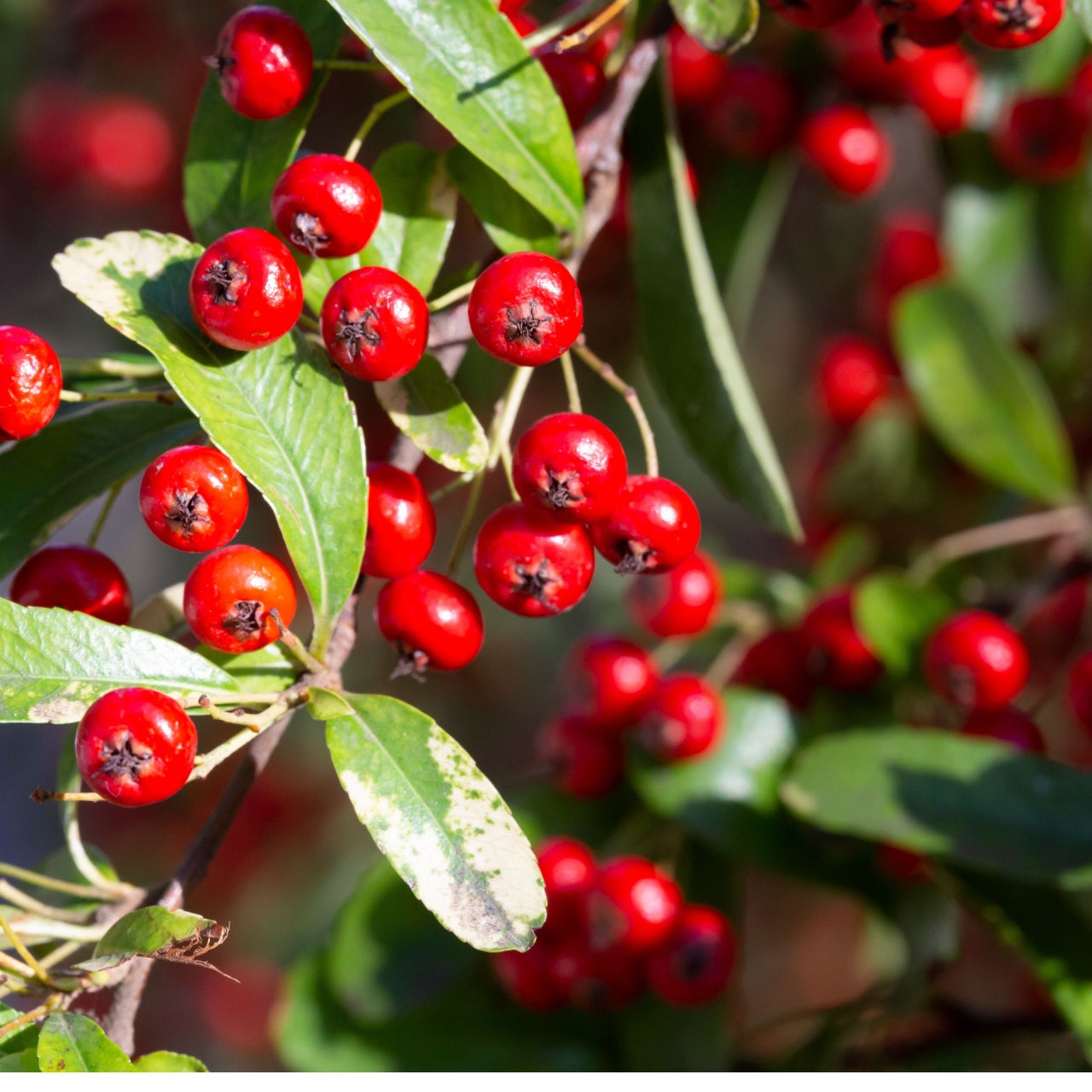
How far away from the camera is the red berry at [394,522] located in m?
0.77

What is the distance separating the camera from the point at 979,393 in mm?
1496

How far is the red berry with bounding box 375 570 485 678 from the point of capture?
774 mm

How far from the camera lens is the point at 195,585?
28.5 inches

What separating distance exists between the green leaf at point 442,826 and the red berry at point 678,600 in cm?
68

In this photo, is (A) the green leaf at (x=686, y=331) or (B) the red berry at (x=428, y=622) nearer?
(B) the red berry at (x=428, y=622)

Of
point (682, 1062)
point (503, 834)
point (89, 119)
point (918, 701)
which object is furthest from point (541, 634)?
point (503, 834)

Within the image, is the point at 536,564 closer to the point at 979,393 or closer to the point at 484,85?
the point at 484,85

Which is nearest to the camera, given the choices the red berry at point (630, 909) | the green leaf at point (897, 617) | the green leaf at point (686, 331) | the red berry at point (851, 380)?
the green leaf at point (686, 331)

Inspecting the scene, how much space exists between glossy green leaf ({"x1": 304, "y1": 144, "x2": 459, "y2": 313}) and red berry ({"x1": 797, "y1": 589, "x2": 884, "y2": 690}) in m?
0.73

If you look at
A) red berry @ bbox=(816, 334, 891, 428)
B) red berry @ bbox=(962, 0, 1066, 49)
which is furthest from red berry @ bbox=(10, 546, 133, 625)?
red berry @ bbox=(816, 334, 891, 428)

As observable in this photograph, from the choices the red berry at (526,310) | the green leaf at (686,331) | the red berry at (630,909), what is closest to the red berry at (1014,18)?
the green leaf at (686,331)

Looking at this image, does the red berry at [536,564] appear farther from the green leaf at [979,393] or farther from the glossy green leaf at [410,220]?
the green leaf at [979,393]

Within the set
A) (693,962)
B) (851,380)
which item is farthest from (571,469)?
(851,380)

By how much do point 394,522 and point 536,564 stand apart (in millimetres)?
105
